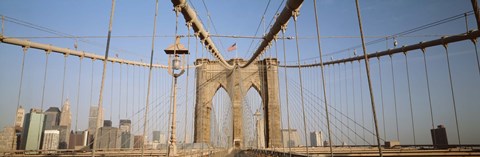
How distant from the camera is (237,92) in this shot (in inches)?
1217

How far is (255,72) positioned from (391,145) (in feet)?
57.5

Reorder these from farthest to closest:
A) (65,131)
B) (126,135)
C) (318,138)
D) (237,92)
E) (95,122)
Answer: (65,131)
(318,138)
(126,135)
(237,92)
(95,122)

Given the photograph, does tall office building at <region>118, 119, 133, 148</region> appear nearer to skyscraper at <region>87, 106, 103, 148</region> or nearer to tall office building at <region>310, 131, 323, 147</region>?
skyscraper at <region>87, 106, 103, 148</region>

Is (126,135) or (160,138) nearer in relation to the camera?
(160,138)

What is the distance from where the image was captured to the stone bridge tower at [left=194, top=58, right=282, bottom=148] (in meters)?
28.1

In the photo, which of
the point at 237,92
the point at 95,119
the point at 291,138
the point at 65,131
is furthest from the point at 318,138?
the point at 65,131

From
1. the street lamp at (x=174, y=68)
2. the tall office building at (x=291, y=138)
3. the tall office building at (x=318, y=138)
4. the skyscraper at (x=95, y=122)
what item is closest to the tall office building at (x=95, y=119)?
the skyscraper at (x=95, y=122)

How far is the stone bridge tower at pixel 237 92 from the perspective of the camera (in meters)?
28.1

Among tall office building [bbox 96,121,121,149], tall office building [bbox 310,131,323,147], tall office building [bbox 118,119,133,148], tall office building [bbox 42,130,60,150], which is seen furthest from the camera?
tall office building [bbox 42,130,60,150]

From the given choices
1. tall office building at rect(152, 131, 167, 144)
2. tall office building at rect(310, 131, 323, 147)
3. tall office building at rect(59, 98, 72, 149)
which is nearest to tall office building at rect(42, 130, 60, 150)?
tall office building at rect(59, 98, 72, 149)

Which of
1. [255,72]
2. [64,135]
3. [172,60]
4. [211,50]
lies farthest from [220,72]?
[64,135]

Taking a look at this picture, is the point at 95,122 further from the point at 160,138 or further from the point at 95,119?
the point at 160,138

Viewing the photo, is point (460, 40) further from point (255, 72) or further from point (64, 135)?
point (64, 135)

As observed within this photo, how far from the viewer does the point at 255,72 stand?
105 feet
